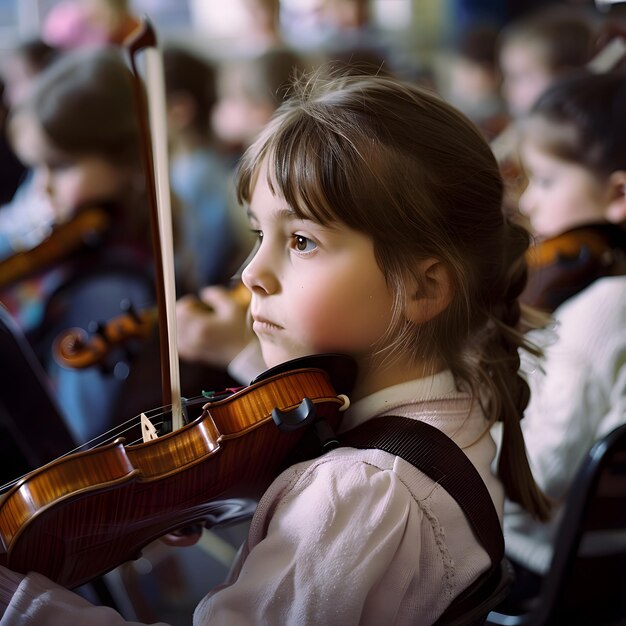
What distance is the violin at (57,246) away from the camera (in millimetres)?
1753

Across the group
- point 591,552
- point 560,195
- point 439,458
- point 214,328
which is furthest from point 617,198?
point 439,458

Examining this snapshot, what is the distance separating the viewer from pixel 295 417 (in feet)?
2.18

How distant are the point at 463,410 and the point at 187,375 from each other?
13.4 inches

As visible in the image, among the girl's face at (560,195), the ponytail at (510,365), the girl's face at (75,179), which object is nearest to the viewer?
the ponytail at (510,365)

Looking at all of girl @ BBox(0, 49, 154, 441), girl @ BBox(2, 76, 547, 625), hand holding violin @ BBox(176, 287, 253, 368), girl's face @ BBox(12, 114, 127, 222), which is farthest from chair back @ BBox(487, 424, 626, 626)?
girl's face @ BBox(12, 114, 127, 222)

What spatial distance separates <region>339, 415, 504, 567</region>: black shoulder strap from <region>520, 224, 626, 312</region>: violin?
64 cm

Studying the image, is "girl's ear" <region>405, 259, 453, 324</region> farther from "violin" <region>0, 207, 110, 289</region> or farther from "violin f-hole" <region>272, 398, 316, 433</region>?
"violin" <region>0, 207, 110, 289</region>

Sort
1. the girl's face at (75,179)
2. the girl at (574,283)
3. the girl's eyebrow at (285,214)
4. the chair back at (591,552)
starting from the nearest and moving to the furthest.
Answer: the girl's eyebrow at (285,214)
the chair back at (591,552)
the girl at (574,283)
the girl's face at (75,179)

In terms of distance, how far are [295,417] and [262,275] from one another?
0.13 m

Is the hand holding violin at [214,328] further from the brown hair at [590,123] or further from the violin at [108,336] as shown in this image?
the brown hair at [590,123]

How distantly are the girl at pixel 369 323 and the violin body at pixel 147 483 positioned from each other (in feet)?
0.09

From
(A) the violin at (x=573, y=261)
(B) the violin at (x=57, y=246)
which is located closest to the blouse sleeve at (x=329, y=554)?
(A) the violin at (x=573, y=261)

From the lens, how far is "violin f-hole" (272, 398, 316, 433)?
655 millimetres

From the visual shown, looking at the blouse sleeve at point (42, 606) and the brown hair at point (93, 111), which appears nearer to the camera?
the blouse sleeve at point (42, 606)
